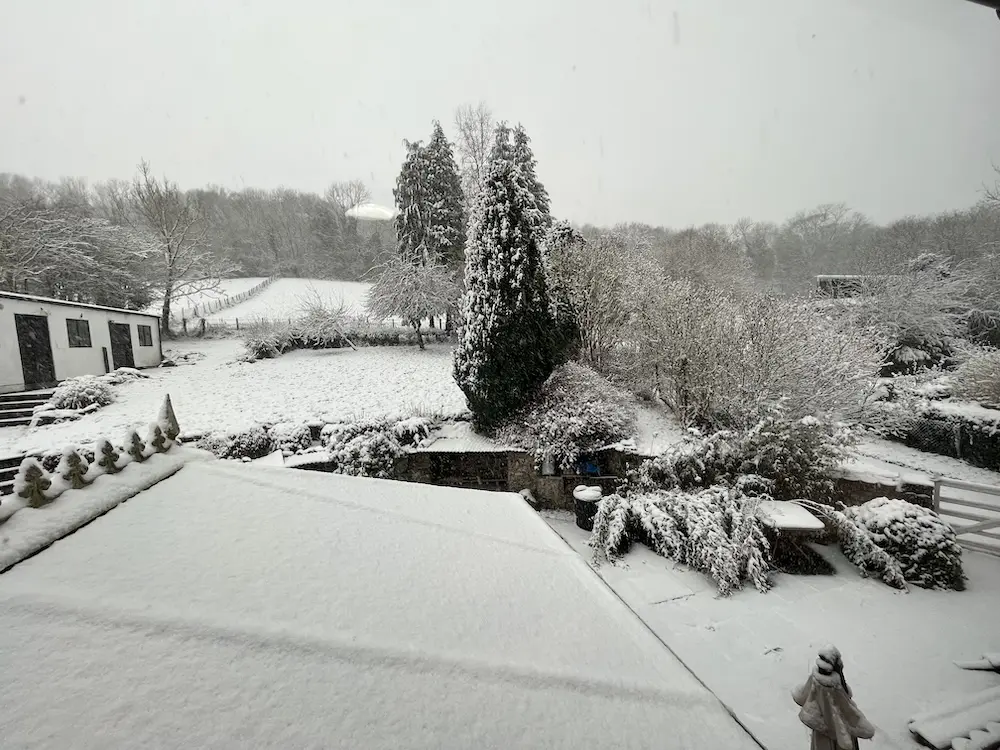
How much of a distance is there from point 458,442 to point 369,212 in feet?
127

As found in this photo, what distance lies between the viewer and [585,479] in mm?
8648

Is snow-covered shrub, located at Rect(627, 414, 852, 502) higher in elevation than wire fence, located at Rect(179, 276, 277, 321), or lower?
lower

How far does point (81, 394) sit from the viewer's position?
9.85 meters

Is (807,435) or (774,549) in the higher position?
(807,435)

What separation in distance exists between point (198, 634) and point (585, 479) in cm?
761

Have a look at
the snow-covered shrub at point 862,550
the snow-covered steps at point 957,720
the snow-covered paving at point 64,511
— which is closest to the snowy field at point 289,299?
the snow-covered paving at point 64,511

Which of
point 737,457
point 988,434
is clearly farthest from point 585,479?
point 988,434

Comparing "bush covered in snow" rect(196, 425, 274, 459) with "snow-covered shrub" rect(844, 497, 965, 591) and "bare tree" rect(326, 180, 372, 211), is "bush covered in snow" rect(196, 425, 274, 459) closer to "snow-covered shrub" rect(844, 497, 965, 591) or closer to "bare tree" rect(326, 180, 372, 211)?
"snow-covered shrub" rect(844, 497, 965, 591)

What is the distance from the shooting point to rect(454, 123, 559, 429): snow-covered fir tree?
9422 millimetres

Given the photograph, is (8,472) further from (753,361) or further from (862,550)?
(753,361)

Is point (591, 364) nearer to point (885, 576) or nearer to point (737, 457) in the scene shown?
point (737, 457)

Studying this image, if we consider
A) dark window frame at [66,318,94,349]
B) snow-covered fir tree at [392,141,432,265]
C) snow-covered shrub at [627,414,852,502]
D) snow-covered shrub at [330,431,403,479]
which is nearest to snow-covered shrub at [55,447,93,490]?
snow-covered shrub at [330,431,403,479]

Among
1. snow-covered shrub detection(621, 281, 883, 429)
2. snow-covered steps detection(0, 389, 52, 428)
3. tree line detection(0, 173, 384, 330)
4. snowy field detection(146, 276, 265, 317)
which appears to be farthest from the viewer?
snowy field detection(146, 276, 265, 317)

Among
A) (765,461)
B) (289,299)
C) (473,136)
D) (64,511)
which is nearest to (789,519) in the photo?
(765,461)
